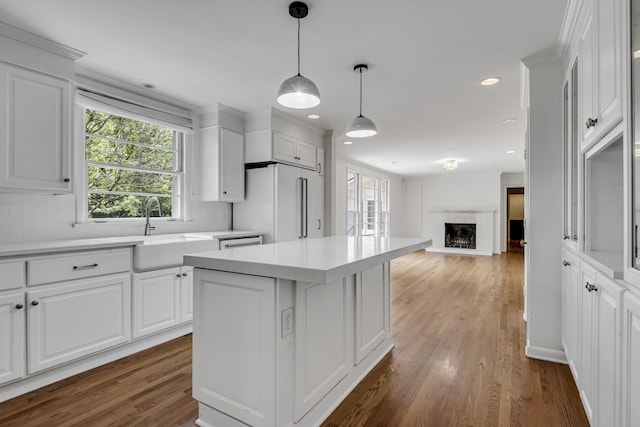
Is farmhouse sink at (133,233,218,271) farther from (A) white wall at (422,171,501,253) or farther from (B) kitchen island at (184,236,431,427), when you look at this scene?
(A) white wall at (422,171,501,253)

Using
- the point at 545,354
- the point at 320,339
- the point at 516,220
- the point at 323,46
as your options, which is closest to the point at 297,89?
the point at 323,46

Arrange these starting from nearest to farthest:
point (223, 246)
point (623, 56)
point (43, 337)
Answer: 1. point (623, 56)
2. point (43, 337)
3. point (223, 246)

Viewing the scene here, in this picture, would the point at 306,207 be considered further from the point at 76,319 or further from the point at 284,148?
the point at 76,319

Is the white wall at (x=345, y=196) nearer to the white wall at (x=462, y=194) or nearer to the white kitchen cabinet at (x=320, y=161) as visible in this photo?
the white kitchen cabinet at (x=320, y=161)

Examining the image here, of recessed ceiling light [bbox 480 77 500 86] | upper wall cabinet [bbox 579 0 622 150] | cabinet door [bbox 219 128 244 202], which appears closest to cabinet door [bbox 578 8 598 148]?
upper wall cabinet [bbox 579 0 622 150]

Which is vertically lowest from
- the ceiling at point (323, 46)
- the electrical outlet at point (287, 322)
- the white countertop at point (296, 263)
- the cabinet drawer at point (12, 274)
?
the electrical outlet at point (287, 322)

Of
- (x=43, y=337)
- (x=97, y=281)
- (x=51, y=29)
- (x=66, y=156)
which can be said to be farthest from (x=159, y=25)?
(x=43, y=337)

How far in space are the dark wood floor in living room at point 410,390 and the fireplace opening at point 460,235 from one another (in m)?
6.61

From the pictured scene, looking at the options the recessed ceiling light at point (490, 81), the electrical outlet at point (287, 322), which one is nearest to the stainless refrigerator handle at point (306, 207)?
the recessed ceiling light at point (490, 81)

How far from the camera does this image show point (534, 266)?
2.61m

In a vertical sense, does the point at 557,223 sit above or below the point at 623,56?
below

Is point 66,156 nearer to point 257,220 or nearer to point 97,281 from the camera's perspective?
point 97,281

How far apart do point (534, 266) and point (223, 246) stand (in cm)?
290

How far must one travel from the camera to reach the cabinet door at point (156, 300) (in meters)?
2.80
